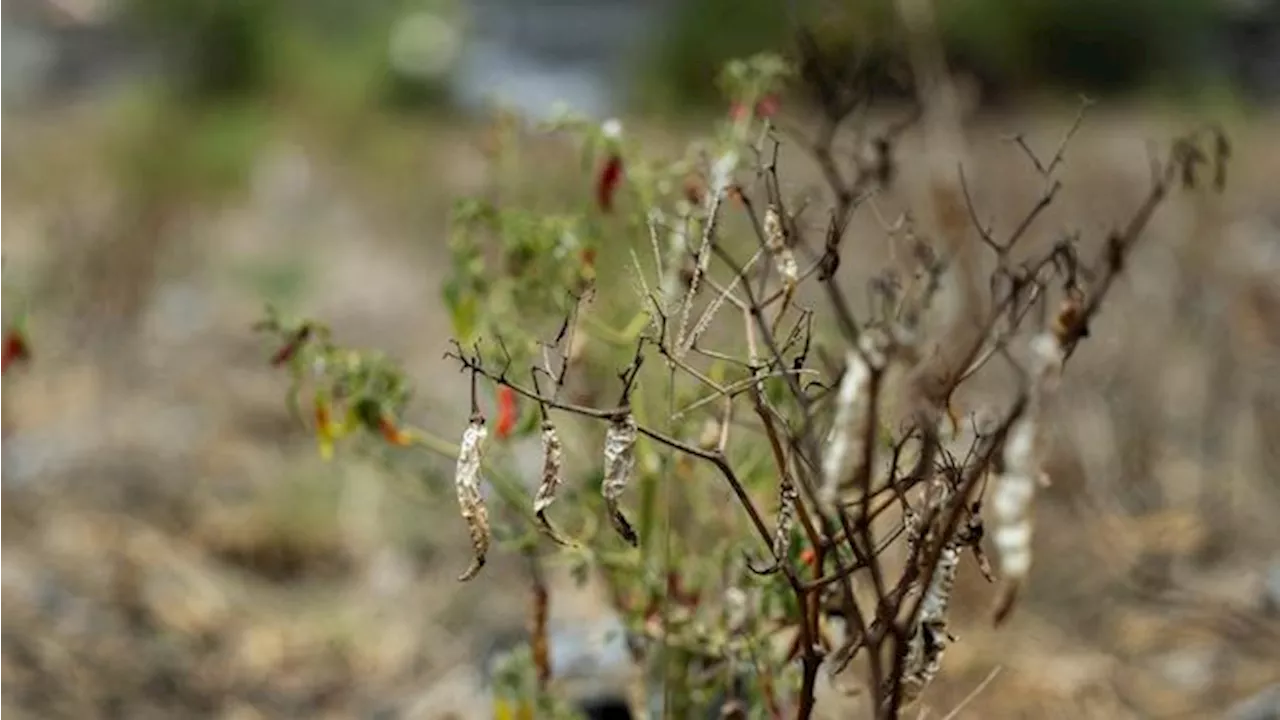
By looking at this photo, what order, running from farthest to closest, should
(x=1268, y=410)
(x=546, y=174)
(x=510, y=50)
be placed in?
(x=510, y=50) < (x=546, y=174) < (x=1268, y=410)

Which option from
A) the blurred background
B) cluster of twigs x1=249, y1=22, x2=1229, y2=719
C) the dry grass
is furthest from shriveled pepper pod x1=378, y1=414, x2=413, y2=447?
the blurred background

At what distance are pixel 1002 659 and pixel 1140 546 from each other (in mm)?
525

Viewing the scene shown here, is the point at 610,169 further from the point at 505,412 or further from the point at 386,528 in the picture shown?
the point at 386,528

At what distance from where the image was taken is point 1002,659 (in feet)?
8.55

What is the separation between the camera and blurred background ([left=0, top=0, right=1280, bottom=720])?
8.95ft

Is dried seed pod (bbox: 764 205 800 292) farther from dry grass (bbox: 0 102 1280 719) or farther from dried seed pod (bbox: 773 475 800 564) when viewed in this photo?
dry grass (bbox: 0 102 1280 719)

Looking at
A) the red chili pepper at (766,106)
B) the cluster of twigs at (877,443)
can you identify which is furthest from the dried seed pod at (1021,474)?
the red chili pepper at (766,106)

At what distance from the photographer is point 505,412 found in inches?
72.7

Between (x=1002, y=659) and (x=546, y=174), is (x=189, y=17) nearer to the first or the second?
(x=546, y=174)

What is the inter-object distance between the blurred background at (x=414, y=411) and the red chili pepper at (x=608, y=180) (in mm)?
179

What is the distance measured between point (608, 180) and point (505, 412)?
270mm

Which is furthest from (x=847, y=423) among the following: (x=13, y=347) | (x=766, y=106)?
(x=13, y=347)

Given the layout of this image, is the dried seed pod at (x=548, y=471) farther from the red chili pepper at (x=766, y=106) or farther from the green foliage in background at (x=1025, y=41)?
the green foliage in background at (x=1025, y=41)

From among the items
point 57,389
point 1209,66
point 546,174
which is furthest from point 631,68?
point 57,389
